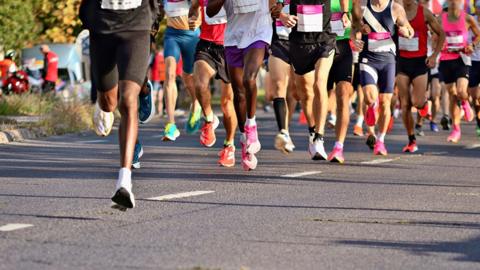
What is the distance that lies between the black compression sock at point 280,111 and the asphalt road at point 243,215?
42cm

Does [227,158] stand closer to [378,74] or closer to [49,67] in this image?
[378,74]

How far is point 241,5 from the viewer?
12.6 meters

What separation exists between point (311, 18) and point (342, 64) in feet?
3.40

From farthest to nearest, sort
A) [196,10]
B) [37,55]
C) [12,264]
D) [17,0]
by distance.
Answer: [37,55], [17,0], [196,10], [12,264]

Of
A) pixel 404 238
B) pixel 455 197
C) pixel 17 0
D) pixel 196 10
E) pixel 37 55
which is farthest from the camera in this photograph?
pixel 37 55

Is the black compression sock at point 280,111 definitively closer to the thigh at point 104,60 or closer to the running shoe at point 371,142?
the running shoe at point 371,142

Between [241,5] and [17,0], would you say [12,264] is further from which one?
[17,0]

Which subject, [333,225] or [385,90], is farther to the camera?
[385,90]

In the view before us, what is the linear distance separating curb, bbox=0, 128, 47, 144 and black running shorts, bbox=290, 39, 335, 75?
5510 mm

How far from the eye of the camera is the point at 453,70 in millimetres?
21297

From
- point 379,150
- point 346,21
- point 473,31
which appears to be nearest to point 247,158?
point 346,21

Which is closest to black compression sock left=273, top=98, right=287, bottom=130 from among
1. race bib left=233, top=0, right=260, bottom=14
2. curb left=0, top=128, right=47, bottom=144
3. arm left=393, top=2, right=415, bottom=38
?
race bib left=233, top=0, right=260, bottom=14

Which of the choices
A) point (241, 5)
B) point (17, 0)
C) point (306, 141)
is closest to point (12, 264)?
point (241, 5)

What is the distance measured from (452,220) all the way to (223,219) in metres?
1.50
